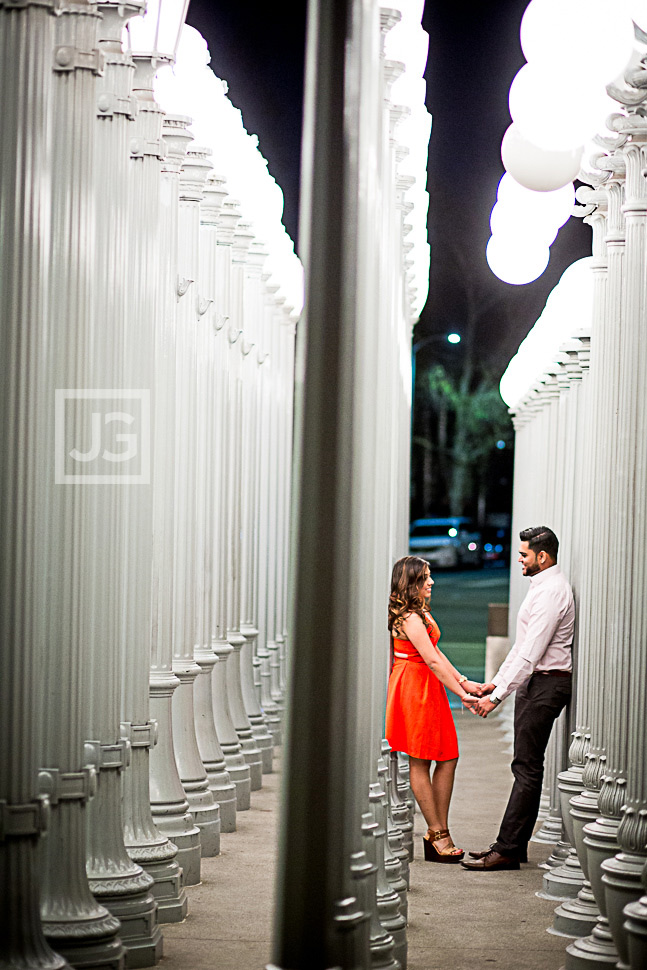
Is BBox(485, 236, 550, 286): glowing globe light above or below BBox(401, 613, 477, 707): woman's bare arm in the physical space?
above

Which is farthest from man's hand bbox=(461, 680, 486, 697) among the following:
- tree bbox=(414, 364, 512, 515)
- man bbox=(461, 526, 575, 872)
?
tree bbox=(414, 364, 512, 515)

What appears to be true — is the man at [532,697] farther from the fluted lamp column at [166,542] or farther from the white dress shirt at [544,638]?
the fluted lamp column at [166,542]

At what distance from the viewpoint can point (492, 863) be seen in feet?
34.4

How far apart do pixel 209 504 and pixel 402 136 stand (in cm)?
414

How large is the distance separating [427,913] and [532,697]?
2.17m

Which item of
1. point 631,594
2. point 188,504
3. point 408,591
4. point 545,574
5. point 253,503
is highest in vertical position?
point 188,504

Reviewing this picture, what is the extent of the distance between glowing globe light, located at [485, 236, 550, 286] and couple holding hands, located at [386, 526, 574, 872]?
2155mm

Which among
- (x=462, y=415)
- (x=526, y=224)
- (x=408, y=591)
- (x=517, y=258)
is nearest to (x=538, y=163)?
(x=526, y=224)

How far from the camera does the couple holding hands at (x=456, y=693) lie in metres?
10.5

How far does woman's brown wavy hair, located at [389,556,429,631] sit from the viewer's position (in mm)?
10578

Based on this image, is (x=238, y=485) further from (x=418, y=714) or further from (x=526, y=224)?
(x=526, y=224)

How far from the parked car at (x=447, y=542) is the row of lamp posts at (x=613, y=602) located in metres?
53.2

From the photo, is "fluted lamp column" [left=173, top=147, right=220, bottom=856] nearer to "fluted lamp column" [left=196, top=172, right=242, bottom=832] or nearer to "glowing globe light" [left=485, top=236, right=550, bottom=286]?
"fluted lamp column" [left=196, top=172, right=242, bottom=832]

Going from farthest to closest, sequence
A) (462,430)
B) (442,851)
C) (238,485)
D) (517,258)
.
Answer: (462,430)
(238,485)
(442,851)
(517,258)
